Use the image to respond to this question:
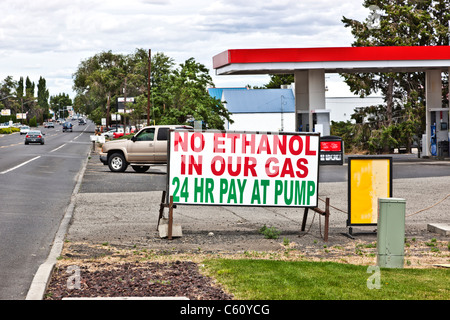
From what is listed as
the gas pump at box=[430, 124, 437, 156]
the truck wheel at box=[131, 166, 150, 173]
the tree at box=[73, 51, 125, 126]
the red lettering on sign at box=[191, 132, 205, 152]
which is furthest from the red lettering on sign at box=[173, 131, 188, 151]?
the tree at box=[73, 51, 125, 126]

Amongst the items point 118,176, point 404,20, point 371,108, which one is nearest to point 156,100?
point 371,108

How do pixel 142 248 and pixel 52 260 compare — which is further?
pixel 142 248

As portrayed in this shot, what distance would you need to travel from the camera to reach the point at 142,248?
1094 centimetres

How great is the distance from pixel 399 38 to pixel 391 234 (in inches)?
→ 1736

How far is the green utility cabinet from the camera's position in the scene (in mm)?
9562

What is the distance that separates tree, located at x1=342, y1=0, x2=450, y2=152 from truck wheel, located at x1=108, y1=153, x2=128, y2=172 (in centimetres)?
2507

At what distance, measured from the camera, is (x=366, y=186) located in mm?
12484

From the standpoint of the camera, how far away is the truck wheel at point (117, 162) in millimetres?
29766

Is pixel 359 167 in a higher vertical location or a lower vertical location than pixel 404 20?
lower

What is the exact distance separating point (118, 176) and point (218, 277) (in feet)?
63.4

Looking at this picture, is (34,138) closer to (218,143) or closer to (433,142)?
(433,142)

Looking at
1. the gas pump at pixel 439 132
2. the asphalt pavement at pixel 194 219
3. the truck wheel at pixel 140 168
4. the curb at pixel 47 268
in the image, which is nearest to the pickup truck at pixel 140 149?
the truck wheel at pixel 140 168

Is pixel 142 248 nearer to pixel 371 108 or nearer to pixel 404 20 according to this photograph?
pixel 371 108

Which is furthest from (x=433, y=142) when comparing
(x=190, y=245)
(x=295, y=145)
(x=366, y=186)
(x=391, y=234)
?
(x=391, y=234)
